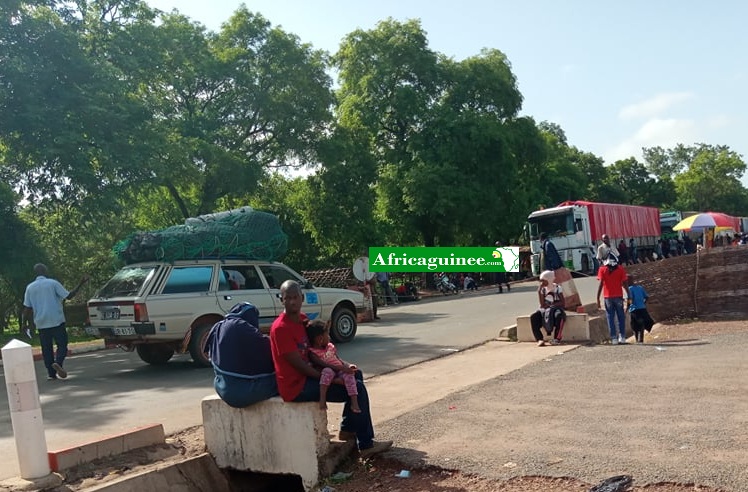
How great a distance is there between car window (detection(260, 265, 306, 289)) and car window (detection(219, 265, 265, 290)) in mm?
201

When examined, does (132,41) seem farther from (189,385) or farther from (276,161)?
(189,385)

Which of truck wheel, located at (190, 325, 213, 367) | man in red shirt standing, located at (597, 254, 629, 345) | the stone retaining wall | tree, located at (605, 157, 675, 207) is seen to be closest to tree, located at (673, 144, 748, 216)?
tree, located at (605, 157, 675, 207)

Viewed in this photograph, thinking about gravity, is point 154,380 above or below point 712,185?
below

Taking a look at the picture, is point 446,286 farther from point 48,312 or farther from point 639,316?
point 48,312

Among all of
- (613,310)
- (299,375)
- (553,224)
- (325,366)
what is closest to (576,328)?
(613,310)

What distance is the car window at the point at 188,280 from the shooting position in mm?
11230

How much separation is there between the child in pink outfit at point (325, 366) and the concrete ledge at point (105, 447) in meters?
1.69

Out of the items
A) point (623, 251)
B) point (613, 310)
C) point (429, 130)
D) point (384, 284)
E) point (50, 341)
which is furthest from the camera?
point (429, 130)

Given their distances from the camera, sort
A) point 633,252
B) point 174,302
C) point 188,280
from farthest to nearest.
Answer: point 633,252, point 188,280, point 174,302

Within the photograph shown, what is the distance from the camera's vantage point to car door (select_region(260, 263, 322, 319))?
1246cm

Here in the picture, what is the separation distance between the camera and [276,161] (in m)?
29.0

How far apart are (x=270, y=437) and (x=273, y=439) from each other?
0.03 metres

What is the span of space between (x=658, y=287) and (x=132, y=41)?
16145 millimetres

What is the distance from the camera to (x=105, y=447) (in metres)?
5.80
